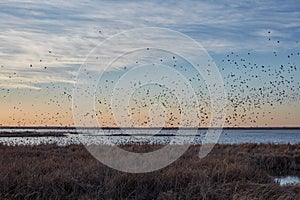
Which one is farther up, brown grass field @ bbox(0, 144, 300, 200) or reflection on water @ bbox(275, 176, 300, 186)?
brown grass field @ bbox(0, 144, 300, 200)

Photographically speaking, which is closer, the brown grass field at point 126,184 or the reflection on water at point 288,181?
the brown grass field at point 126,184

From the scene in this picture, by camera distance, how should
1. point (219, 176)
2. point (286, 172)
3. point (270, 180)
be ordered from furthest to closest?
point (286, 172) → point (270, 180) → point (219, 176)

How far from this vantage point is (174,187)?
12.5m

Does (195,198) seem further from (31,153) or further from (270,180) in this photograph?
(31,153)

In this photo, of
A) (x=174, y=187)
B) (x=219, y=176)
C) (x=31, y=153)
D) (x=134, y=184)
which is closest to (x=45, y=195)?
(x=134, y=184)

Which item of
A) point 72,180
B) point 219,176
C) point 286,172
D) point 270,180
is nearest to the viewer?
point 72,180

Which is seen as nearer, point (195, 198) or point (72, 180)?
point (195, 198)

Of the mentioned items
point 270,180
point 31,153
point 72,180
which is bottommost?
point 31,153

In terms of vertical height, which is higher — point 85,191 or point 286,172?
point 85,191

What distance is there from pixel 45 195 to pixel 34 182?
633mm

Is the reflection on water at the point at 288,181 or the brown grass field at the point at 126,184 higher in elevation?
the brown grass field at the point at 126,184

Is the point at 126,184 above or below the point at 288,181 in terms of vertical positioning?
above

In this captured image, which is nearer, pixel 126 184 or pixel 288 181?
pixel 126 184

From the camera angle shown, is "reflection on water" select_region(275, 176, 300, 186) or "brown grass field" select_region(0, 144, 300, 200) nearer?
"brown grass field" select_region(0, 144, 300, 200)
